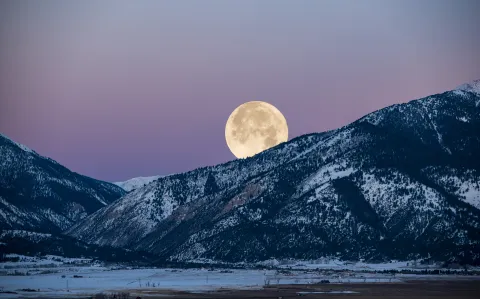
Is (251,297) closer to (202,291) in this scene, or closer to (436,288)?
(202,291)

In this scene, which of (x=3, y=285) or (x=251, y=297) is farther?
(x=3, y=285)

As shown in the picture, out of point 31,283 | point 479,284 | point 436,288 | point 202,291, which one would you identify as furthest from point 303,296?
point 31,283

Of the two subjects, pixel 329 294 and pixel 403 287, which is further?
pixel 403 287

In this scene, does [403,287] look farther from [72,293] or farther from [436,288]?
[72,293]

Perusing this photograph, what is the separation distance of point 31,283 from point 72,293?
31.1 meters

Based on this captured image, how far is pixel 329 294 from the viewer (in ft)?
544

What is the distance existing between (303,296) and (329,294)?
7591 millimetres

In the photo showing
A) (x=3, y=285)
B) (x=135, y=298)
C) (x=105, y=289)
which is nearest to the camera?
(x=135, y=298)

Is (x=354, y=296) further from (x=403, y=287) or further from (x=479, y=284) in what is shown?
(x=479, y=284)

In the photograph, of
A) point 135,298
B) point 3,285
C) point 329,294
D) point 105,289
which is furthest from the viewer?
point 3,285

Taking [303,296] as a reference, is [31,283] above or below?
above

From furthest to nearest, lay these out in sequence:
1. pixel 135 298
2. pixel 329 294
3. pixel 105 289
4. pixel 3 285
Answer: pixel 3 285, pixel 105 289, pixel 329 294, pixel 135 298

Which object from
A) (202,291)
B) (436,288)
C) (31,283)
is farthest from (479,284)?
(31,283)

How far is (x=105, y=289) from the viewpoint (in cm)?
17812
